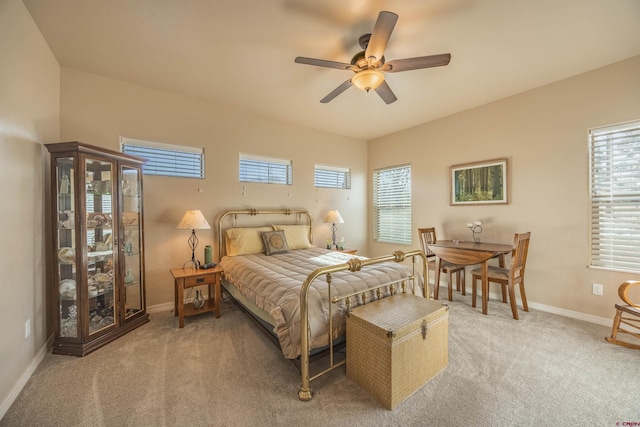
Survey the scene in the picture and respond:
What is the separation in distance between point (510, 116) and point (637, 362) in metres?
2.96

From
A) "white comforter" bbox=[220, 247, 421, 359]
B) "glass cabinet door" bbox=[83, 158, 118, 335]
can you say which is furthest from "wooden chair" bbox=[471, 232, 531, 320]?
"glass cabinet door" bbox=[83, 158, 118, 335]

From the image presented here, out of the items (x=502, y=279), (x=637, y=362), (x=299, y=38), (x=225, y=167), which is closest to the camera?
(x=637, y=362)

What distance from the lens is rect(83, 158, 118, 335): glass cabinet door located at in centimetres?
240

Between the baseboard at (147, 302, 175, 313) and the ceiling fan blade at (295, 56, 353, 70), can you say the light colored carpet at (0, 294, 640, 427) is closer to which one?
the baseboard at (147, 302, 175, 313)

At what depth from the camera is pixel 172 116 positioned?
3365 millimetres

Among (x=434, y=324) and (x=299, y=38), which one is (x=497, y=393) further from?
(x=299, y=38)

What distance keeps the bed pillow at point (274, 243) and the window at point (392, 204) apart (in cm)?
245

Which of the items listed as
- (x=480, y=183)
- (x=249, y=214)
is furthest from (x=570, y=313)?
(x=249, y=214)

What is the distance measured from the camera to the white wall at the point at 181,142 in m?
2.90

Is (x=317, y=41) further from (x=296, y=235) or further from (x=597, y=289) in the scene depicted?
(x=597, y=289)

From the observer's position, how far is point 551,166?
317 centimetres

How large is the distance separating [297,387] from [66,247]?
2.48m

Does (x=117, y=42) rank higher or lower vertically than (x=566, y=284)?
higher

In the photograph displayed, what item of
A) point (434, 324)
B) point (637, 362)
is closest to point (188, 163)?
point (434, 324)
